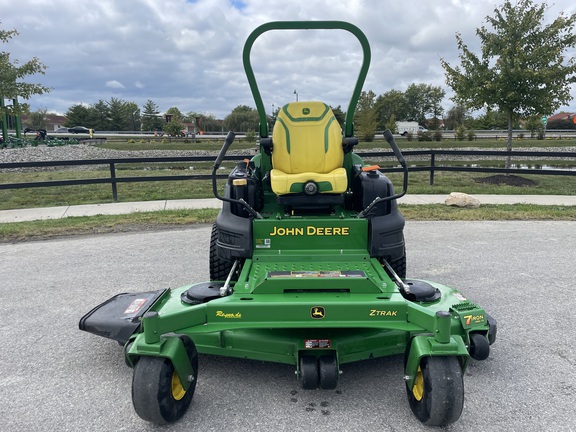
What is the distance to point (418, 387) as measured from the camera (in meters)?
2.55

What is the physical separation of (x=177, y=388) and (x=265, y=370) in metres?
0.68

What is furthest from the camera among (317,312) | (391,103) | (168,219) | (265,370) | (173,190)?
(391,103)

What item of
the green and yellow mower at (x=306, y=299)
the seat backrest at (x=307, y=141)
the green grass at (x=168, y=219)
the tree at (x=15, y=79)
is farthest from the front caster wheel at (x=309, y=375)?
the tree at (x=15, y=79)

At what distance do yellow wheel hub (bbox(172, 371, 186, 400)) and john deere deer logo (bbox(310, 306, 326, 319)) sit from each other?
797 mm

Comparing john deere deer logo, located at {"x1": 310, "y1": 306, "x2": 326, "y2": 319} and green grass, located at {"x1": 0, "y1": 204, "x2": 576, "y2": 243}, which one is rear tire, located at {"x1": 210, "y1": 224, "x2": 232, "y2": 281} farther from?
green grass, located at {"x1": 0, "y1": 204, "x2": 576, "y2": 243}

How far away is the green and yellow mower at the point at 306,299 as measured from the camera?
2.49 meters

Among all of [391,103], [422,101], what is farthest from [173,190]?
[422,101]

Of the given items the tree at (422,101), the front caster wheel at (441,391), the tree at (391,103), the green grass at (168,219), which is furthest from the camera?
the tree at (422,101)

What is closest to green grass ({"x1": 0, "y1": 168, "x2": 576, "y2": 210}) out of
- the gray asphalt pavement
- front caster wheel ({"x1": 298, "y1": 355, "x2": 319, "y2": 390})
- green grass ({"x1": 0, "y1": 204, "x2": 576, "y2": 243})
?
green grass ({"x1": 0, "y1": 204, "x2": 576, "y2": 243})

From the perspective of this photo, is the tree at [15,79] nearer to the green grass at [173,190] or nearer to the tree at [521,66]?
the green grass at [173,190]

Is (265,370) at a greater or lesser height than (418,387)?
lesser

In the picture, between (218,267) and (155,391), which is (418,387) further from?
(218,267)

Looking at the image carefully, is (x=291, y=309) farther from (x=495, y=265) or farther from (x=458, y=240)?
(x=458, y=240)

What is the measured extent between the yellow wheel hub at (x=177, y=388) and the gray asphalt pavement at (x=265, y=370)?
0.42 feet
